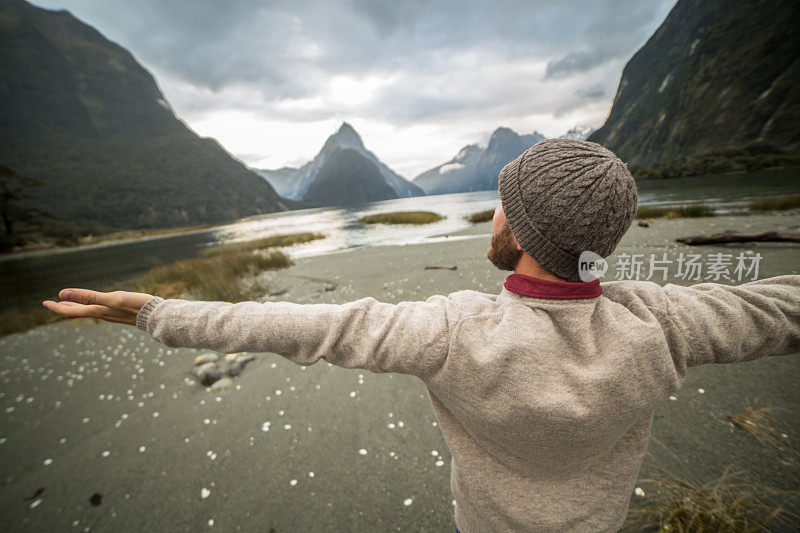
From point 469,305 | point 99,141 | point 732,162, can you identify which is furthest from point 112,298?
point 99,141

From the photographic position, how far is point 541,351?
3.35 ft

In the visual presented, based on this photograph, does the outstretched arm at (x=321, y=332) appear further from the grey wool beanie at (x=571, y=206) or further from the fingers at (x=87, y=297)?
the grey wool beanie at (x=571, y=206)

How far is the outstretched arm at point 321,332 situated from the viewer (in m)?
1.16

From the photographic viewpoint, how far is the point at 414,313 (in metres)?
1.23

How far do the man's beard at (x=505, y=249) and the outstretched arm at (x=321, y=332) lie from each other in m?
0.41

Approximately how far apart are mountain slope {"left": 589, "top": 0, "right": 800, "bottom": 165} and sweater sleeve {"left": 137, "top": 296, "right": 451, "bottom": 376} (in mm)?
92486

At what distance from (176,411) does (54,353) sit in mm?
5833

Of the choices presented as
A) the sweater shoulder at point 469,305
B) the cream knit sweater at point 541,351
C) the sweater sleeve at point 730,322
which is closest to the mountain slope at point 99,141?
the cream knit sweater at point 541,351

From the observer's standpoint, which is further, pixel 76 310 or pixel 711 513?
pixel 711 513

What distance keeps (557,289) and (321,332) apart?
991mm

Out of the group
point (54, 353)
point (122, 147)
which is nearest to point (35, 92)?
point (122, 147)

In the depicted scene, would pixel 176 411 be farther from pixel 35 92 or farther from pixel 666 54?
pixel 35 92

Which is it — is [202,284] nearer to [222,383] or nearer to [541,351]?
[222,383]

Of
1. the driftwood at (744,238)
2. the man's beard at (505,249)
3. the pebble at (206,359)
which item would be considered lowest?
the pebble at (206,359)
